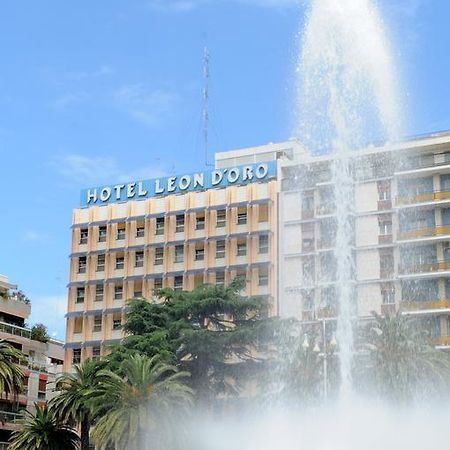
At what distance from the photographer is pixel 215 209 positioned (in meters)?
94.1

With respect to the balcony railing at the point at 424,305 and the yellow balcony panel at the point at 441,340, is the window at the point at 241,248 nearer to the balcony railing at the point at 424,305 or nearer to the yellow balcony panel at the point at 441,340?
the balcony railing at the point at 424,305

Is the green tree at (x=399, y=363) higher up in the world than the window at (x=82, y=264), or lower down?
lower down

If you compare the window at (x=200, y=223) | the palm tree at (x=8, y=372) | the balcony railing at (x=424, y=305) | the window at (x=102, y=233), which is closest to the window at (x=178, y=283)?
the window at (x=200, y=223)

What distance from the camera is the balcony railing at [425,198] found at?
84688mm

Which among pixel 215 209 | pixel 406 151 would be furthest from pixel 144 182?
pixel 406 151

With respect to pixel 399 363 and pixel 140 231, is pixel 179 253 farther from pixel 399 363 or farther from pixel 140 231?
pixel 399 363

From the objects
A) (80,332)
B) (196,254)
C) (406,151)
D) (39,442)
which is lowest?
(39,442)

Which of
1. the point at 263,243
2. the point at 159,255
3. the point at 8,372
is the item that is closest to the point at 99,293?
the point at 159,255

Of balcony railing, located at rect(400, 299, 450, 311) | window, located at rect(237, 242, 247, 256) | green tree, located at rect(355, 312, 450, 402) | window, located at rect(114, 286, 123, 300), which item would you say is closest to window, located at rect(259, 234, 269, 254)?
window, located at rect(237, 242, 247, 256)

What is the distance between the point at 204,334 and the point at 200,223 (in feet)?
68.7

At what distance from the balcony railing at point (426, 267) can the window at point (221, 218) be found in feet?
61.9

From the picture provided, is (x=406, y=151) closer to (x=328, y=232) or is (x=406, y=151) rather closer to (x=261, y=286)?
(x=328, y=232)

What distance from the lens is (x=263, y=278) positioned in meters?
90.6

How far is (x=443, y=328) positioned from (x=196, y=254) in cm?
2595
